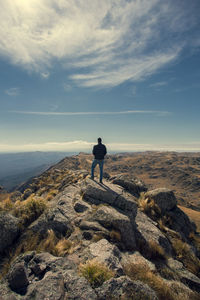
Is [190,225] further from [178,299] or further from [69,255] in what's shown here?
[69,255]

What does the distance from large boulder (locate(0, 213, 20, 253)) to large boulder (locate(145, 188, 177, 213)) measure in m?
10.9

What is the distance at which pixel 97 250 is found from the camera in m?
6.44

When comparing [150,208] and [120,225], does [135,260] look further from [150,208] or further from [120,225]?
[150,208]

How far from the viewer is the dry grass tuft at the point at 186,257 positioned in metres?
8.33

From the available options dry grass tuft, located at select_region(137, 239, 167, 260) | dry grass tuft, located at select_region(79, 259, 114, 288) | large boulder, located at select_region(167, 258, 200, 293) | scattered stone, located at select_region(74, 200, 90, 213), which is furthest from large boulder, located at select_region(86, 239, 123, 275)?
scattered stone, located at select_region(74, 200, 90, 213)

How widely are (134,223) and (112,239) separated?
2.95m

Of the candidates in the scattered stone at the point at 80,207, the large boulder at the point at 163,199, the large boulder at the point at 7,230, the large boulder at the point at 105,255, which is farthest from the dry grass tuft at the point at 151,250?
the large boulder at the point at 7,230

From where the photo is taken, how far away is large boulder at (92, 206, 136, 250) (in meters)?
8.24

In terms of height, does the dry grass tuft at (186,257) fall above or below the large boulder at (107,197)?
below

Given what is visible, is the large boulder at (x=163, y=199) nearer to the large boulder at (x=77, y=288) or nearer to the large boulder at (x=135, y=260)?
the large boulder at (x=135, y=260)

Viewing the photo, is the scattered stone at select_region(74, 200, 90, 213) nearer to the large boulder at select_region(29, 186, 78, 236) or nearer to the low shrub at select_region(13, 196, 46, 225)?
the large boulder at select_region(29, 186, 78, 236)

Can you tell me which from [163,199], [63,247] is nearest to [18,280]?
[63,247]

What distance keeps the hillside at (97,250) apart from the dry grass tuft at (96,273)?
0.9 inches

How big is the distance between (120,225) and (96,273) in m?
4.13
